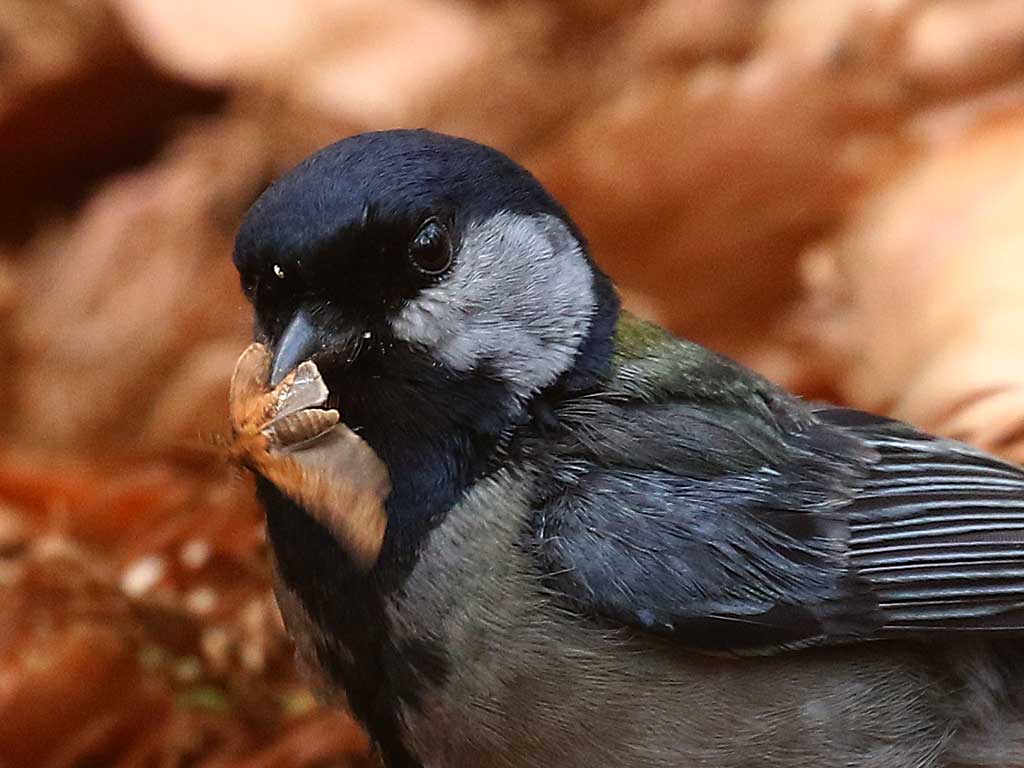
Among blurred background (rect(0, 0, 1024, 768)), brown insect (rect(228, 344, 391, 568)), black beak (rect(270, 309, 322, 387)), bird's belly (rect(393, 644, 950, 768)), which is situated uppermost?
blurred background (rect(0, 0, 1024, 768))

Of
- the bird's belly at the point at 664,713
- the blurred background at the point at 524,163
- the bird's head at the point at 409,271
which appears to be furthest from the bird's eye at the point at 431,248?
the blurred background at the point at 524,163

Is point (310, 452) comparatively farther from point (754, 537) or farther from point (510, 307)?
point (754, 537)

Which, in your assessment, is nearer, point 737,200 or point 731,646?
point 731,646

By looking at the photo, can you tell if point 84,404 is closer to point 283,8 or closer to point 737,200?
point 283,8

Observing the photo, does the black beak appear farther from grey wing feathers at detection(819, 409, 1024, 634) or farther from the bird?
grey wing feathers at detection(819, 409, 1024, 634)

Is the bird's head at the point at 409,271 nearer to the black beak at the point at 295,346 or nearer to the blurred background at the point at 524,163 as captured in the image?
the black beak at the point at 295,346

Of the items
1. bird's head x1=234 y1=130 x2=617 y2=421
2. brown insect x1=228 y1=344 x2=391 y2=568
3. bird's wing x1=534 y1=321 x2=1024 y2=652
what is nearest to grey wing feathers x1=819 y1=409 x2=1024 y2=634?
bird's wing x1=534 y1=321 x2=1024 y2=652

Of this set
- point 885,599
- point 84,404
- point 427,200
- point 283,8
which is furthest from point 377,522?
point 283,8
